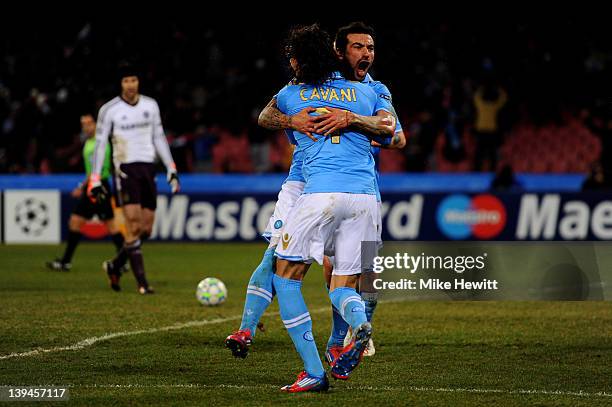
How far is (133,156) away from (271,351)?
15.7ft

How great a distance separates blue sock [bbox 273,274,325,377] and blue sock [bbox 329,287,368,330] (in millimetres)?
191

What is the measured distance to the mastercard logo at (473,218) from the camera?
1897 centimetres

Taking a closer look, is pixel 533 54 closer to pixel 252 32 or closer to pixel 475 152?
pixel 475 152

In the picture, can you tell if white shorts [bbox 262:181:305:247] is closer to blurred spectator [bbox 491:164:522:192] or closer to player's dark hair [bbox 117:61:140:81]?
player's dark hair [bbox 117:61:140:81]

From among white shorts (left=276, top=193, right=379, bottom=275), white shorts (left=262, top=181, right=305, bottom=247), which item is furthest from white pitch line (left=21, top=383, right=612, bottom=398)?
white shorts (left=262, top=181, right=305, bottom=247)

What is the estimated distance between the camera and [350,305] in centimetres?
596

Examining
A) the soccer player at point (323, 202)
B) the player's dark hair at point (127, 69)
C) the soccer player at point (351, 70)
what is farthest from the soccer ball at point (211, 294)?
the soccer player at point (323, 202)

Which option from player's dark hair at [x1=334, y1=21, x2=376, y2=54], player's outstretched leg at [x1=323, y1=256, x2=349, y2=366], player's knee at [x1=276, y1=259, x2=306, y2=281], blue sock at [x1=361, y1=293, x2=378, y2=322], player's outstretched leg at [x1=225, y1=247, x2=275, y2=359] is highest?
player's dark hair at [x1=334, y1=21, x2=376, y2=54]

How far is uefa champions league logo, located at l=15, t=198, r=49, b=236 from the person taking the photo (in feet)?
63.8

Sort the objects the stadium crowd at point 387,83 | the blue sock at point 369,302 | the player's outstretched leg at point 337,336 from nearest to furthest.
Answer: the player's outstretched leg at point 337,336 < the blue sock at point 369,302 < the stadium crowd at point 387,83

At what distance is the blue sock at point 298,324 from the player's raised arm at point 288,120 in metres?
0.83

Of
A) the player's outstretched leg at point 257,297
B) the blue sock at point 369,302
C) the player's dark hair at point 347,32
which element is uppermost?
the player's dark hair at point 347,32

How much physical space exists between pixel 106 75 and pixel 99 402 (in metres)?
19.4

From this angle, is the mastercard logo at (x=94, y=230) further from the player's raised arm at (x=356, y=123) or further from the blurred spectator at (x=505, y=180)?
the player's raised arm at (x=356, y=123)
